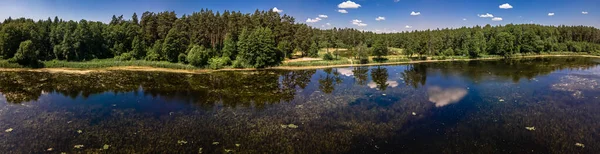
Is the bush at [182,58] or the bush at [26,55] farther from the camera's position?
the bush at [182,58]

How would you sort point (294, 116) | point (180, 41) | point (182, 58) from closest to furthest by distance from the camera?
point (294, 116) → point (182, 58) → point (180, 41)

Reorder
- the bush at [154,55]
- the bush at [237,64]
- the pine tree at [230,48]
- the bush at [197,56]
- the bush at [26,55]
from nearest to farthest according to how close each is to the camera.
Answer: the bush at [26,55], the bush at [197,56], the bush at [237,64], the bush at [154,55], the pine tree at [230,48]

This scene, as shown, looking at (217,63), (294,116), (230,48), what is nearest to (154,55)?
(217,63)

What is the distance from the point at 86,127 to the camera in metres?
21.4

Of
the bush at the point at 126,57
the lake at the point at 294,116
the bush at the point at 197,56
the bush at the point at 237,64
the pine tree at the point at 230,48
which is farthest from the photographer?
the pine tree at the point at 230,48

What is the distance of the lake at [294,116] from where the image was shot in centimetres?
1867

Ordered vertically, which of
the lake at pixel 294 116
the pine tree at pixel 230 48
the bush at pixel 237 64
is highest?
the pine tree at pixel 230 48

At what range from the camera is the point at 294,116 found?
24.5m

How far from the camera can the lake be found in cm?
1867

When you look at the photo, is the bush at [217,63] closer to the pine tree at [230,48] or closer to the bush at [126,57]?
the pine tree at [230,48]

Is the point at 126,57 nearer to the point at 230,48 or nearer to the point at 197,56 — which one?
the point at 197,56

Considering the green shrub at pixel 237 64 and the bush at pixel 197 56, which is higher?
the bush at pixel 197 56

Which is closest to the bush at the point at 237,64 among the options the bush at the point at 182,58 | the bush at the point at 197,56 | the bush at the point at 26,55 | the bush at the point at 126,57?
the bush at the point at 197,56

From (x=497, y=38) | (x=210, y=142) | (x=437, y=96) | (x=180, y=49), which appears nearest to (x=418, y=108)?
(x=437, y=96)
